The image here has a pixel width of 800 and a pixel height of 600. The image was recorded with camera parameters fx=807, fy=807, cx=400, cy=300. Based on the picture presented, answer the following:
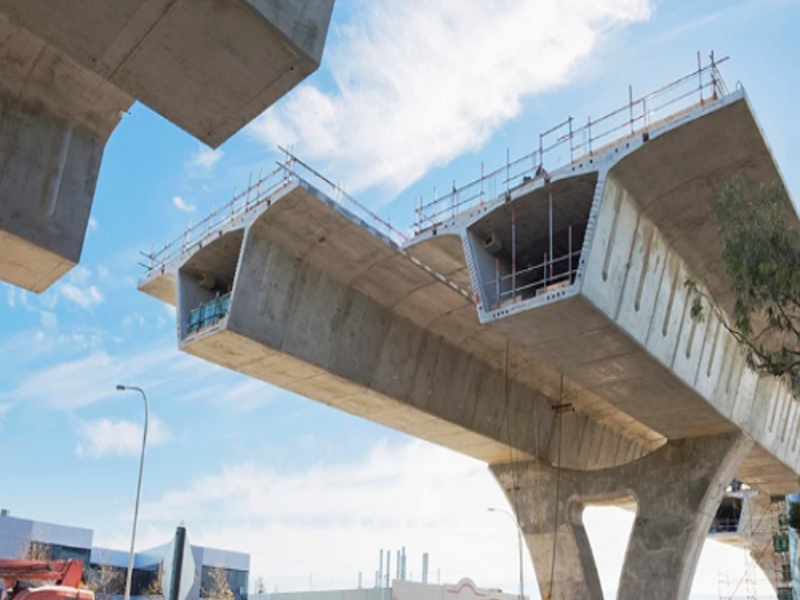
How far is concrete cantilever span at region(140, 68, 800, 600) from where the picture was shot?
68.7 ft

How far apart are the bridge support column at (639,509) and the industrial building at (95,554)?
33159 millimetres

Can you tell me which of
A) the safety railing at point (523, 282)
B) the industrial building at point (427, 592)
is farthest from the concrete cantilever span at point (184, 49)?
the industrial building at point (427, 592)

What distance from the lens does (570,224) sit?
23750 mm

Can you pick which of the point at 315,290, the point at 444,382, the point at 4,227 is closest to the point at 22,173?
the point at 4,227

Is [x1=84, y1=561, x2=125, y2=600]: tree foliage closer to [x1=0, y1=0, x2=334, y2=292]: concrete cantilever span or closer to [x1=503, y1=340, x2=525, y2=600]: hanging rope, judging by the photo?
[x1=503, y1=340, x2=525, y2=600]: hanging rope

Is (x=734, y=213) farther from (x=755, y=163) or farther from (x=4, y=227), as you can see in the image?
(x=4, y=227)

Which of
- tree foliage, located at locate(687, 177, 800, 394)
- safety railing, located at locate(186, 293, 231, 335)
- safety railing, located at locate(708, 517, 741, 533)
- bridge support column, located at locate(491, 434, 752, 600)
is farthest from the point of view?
safety railing, located at locate(708, 517, 741, 533)

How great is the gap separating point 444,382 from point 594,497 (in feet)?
30.9

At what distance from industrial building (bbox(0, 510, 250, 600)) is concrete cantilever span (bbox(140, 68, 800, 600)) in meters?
36.0

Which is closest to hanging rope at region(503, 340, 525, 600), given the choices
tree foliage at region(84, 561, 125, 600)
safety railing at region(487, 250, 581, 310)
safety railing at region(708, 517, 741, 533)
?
safety railing at region(487, 250, 581, 310)

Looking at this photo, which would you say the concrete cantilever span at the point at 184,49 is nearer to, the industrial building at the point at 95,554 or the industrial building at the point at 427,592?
the industrial building at the point at 427,592

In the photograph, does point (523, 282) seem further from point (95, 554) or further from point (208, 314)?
Result: point (95, 554)

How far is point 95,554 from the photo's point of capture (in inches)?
2660

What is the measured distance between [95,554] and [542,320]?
58628 millimetres
